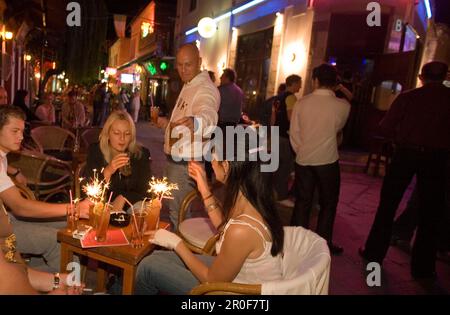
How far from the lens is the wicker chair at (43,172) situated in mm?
3764

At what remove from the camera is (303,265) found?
1.62 metres

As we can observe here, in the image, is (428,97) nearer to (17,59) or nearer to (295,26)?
(295,26)

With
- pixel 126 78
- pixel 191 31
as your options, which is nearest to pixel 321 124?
pixel 191 31

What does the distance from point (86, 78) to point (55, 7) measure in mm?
3918

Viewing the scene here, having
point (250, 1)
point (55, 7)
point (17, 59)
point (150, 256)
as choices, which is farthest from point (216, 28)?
point (150, 256)

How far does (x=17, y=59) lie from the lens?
1198cm

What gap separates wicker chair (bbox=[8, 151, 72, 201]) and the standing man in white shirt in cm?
250

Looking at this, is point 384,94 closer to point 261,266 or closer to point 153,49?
point 261,266

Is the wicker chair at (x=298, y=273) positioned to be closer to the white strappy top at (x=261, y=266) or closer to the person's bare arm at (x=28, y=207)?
the white strappy top at (x=261, y=266)

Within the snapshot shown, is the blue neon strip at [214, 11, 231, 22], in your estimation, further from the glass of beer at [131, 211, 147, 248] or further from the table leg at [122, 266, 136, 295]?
the table leg at [122, 266, 136, 295]

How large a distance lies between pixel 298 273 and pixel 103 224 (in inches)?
46.3

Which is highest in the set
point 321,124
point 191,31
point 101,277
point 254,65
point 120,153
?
point 191,31

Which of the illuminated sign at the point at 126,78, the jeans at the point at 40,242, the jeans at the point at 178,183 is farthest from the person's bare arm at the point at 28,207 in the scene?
the illuminated sign at the point at 126,78

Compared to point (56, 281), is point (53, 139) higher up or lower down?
higher up
